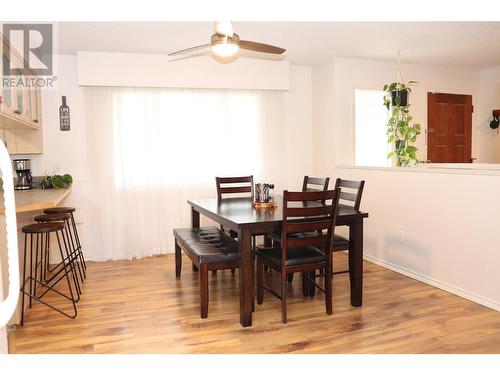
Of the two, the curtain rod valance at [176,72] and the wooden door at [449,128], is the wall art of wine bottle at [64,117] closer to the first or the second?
the curtain rod valance at [176,72]

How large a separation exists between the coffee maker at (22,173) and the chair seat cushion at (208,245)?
1.67m

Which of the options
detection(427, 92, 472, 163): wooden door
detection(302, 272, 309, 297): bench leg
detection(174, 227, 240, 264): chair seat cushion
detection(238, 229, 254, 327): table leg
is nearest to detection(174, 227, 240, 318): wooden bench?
detection(174, 227, 240, 264): chair seat cushion

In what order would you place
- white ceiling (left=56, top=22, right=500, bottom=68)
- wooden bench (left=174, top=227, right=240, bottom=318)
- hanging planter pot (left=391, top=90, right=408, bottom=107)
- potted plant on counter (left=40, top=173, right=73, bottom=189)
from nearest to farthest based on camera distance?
wooden bench (left=174, top=227, right=240, bottom=318)
white ceiling (left=56, top=22, right=500, bottom=68)
potted plant on counter (left=40, top=173, right=73, bottom=189)
hanging planter pot (left=391, top=90, right=408, bottom=107)

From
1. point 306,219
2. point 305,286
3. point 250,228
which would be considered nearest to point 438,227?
point 305,286

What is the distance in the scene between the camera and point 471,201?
10.5 feet

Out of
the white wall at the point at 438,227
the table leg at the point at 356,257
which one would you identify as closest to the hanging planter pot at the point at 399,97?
the white wall at the point at 438,227

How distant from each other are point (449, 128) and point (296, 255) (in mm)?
3966

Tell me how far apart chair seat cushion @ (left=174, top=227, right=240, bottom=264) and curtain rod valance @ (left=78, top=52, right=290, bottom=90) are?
6.13 ft

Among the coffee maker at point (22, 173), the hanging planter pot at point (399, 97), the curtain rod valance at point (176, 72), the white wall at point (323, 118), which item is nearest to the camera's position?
the coffee maker at point (22, 173)

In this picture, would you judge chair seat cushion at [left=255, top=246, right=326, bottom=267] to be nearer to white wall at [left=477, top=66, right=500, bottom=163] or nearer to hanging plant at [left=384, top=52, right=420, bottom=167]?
hanging plant at [left=384, top=52, right=420, bottom=167]

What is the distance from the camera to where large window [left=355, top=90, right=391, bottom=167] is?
17.4 feet

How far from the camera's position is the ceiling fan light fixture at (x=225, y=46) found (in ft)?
8.55

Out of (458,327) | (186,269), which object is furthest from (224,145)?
(458,327)
